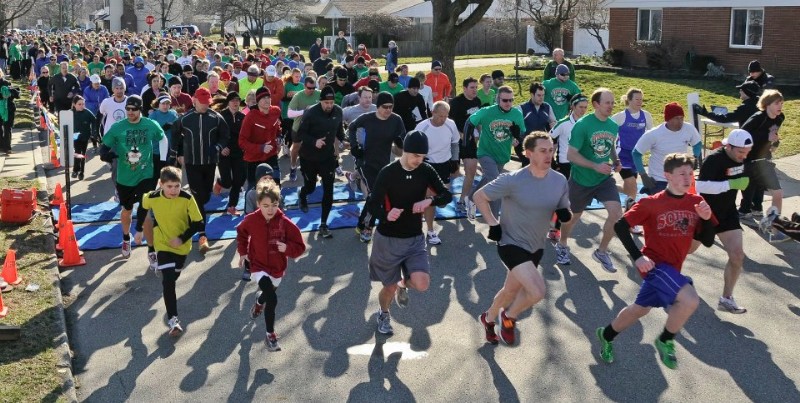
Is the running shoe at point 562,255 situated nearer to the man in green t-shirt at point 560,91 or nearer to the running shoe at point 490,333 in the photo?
the running shoe at point 490,333

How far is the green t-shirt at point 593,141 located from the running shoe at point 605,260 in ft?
2.53

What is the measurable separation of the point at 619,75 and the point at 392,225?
1059 inches

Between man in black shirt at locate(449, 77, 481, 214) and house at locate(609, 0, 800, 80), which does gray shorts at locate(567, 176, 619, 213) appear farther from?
house at locate(609, 0, 800, 80)

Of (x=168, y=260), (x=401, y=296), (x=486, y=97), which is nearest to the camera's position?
(x=401, y=296)

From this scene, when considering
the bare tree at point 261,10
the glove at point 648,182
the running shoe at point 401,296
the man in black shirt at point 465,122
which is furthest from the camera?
the bare tree at point 261,10

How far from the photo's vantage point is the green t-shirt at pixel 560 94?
583 inches

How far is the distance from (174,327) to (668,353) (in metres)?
4.11

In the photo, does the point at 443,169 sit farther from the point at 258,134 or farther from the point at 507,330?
the point at 507,330

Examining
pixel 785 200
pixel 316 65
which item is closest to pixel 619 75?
pixel 316 65

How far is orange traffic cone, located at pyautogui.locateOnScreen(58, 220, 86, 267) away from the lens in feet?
34.9

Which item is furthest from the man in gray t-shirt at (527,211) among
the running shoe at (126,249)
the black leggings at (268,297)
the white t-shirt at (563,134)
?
the running shoe at (126,249)

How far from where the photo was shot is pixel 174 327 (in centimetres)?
823

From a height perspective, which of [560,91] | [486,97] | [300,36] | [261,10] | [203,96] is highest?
[261,10]

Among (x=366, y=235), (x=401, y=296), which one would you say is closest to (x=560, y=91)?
(x=366, y=235)
